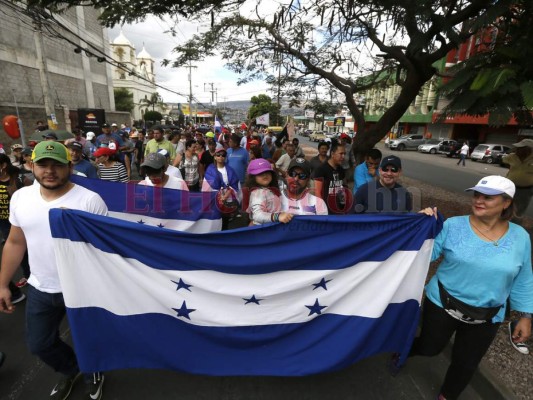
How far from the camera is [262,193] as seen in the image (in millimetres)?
2971

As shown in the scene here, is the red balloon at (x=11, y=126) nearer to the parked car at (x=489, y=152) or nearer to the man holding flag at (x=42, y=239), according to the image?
the man holding flag at (x=42, y=239)

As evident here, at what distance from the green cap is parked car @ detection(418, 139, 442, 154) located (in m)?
34.1

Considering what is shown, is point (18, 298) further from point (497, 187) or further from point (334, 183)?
point (497, 187)

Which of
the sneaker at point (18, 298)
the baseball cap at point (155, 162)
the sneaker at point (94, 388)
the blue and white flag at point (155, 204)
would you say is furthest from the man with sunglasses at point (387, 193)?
the sneaker at point (18, 298)

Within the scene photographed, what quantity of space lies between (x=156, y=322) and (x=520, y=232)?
270 cm

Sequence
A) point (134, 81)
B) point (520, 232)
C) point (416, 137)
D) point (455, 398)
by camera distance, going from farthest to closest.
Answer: point (134, 81) → point (416, 137) → point (455, 398) → point (520, 232)

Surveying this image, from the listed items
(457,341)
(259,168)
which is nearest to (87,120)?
(259,168)

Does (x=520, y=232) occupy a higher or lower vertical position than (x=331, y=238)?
higher

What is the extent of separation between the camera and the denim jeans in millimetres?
2168

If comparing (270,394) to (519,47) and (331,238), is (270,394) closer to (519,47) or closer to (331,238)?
(331,238)

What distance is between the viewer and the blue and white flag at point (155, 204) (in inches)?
143

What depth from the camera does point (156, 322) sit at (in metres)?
2.39

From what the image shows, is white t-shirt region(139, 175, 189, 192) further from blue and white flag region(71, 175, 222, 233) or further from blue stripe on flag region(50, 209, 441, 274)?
blue stripe on flag region(50, 209, 441, 274)

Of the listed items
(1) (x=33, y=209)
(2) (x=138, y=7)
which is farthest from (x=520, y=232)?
(2) (x=138, y=7)
